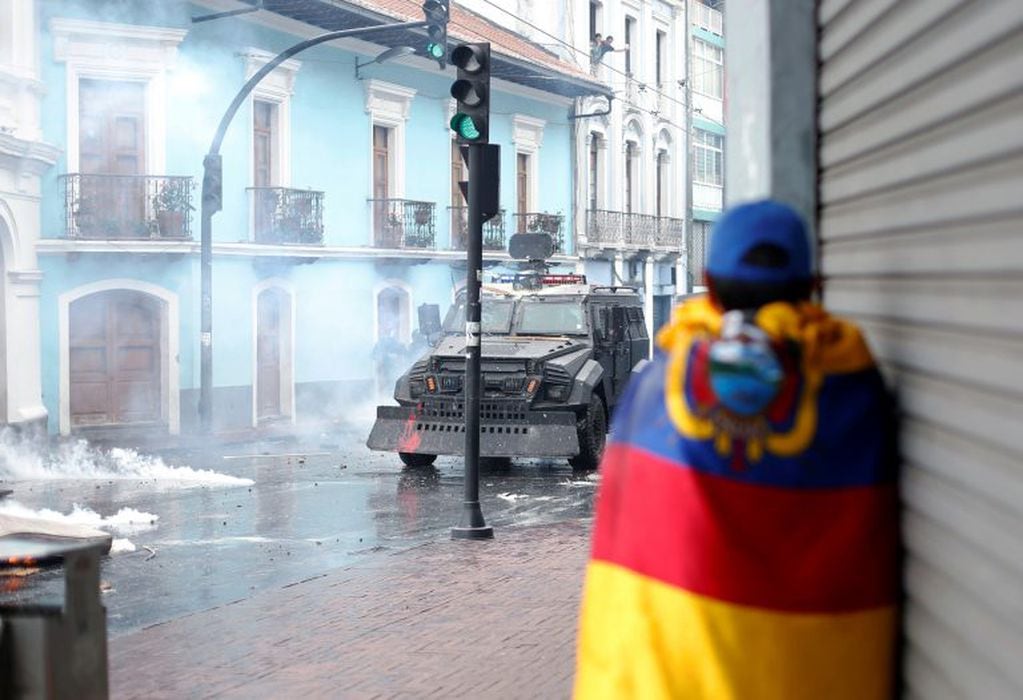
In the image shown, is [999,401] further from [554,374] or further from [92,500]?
[554,374]

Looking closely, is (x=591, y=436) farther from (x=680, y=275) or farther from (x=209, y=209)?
(x=680, y=275)

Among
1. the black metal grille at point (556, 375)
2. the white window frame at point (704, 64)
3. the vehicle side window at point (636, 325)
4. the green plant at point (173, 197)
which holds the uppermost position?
the white window frame at point (704, 64)

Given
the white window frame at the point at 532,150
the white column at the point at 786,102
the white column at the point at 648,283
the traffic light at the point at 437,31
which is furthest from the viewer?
the white column at the point at 648,283

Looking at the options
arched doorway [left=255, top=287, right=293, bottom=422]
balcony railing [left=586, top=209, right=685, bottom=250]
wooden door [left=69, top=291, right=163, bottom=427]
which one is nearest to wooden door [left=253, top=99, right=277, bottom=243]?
arched doorway [left=255, top=287, right=293, bottom=422]

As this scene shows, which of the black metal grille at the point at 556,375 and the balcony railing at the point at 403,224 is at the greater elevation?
the balcony railing at the point at 403,224

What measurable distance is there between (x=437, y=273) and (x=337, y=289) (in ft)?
11.9

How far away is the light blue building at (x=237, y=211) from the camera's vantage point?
2470cm

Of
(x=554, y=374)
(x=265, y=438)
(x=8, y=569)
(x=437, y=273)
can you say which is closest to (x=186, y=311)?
(x=265, y=438)

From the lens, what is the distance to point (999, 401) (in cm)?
288

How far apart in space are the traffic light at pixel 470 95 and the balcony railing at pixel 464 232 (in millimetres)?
21101

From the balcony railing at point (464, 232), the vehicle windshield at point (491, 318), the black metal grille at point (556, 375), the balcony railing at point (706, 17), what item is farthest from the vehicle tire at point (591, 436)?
the balcony railing at point (706, 17)

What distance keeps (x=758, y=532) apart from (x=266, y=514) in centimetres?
1092

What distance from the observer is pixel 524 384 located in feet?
55.1

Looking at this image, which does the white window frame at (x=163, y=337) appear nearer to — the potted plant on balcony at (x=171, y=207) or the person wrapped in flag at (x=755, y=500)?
the potted plant on balcony at (x=171, y=207)
